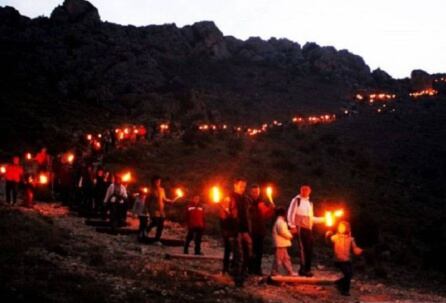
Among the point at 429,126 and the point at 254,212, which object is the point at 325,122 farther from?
the point at 254,212

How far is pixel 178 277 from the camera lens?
40.0 feet

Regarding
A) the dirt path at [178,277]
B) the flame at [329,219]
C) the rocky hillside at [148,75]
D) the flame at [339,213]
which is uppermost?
the rocky hillside at [148,75]

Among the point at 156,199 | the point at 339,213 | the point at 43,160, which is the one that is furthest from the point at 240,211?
the point at 43,160

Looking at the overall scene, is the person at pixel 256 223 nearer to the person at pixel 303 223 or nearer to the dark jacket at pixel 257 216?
the dark jacket at pixel 257 216

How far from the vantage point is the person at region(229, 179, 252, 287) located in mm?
12680

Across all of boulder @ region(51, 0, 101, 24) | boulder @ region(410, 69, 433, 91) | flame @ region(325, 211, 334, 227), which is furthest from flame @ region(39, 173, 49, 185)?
boulder @ region(410, 69, 433, 91)

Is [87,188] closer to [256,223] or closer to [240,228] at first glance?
[256,223]

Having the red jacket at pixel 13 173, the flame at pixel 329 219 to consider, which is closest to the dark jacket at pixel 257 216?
the flame at pixel 329 219

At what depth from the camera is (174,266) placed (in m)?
13.6

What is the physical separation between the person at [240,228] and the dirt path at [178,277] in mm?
385

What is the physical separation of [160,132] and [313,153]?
15.1 metres

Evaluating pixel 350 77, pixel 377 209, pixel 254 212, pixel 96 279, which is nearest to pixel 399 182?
pixel 377 209

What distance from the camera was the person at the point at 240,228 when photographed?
1268 centimetres

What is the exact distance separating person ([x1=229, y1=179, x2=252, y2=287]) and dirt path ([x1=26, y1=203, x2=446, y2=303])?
0.39 metres
